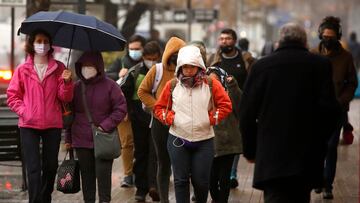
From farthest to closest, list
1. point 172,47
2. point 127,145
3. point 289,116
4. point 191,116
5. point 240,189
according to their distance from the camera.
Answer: point 240,189
point 127,145
point 172,47
point 191,116
point 289,116

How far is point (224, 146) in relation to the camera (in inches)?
416

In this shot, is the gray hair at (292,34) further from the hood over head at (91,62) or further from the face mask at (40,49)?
the face mask at (40,49)

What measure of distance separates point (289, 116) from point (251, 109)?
0.94 ft

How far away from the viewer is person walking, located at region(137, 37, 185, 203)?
34.5ft

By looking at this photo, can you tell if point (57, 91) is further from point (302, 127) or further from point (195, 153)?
point (302, 127)

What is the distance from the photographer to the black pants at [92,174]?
1005 centimetres

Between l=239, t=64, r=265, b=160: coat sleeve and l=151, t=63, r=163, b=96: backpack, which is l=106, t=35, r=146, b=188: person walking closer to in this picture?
l=151, t=63, r=163, b=96: backpack

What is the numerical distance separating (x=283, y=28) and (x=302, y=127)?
0.77 metres

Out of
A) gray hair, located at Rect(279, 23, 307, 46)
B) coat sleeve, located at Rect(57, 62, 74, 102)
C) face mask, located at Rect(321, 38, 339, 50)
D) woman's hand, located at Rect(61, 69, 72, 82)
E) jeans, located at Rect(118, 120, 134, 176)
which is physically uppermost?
gray hair, located at Rect(279, 23, 307, 46)

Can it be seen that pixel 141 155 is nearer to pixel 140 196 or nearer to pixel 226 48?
pixel 140 196

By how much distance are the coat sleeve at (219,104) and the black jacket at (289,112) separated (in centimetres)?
186

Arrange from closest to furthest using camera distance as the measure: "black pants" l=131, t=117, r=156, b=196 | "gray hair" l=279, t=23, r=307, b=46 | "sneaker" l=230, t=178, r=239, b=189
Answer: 1. "gray hair" l=279, t=23, r=307, b=46
2. "black pants" l=131, t=117, r=156, b=196
3. "sneaker" l=230, t=178, r=239, b=189

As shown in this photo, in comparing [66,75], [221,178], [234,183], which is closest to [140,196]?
[221,178]

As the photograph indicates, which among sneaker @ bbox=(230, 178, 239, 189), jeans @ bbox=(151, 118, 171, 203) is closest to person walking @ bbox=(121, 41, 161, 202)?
jeans @ bbox=(151, 118, 171, 203)
